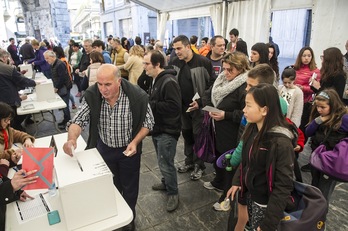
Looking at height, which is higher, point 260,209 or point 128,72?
point 128,72

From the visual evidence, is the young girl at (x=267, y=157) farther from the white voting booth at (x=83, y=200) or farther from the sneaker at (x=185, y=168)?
the sneaker at (x=185, y=168)

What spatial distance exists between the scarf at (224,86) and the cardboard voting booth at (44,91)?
3.14 meters

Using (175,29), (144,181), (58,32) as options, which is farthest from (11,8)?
(144,181)

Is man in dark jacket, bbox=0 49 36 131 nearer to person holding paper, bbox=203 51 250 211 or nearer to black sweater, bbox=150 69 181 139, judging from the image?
black sweater, bbox=150 69 181 139

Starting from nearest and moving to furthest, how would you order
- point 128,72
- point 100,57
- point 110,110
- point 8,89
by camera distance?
point 110,110
point 8,89
point 100,57
point 128,72

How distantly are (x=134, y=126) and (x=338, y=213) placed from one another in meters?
2.18

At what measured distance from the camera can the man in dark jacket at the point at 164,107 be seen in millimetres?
2248

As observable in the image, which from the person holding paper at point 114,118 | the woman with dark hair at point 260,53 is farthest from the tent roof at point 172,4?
the person holding paper at point 114,118

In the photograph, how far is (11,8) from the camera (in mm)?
18469

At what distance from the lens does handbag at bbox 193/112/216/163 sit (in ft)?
8.29

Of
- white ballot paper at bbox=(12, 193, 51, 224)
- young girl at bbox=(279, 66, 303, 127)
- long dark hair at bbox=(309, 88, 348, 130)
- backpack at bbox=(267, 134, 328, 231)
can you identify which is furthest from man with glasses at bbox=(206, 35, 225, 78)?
white ballot paper at bbox=(12, 193, 51, 224)

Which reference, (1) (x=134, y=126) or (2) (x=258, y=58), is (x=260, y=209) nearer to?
(1) (x=134, y=126)

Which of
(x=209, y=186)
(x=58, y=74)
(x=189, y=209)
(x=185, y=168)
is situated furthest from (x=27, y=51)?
(x=189, y=209)

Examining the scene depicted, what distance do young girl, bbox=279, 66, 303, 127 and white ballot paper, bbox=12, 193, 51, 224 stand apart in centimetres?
243
